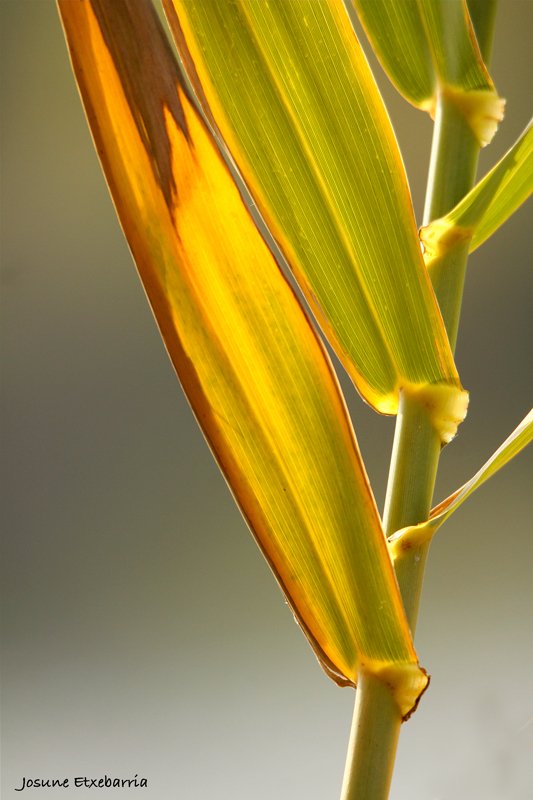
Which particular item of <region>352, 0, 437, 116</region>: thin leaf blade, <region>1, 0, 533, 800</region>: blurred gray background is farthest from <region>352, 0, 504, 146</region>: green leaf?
<region>1, 0, 533, 800</region>: blurred gray background

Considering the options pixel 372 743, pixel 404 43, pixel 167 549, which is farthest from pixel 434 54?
pixel 167 549

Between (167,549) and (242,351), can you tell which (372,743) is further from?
(167,549)

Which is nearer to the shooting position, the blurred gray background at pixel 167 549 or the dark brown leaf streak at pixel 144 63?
the dark brown leaf streak at pixel 144 63

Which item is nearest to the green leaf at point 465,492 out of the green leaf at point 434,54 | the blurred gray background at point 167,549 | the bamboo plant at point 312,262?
the bamboo plant at point 312,262

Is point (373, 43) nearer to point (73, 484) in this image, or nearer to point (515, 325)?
point (515, 325)

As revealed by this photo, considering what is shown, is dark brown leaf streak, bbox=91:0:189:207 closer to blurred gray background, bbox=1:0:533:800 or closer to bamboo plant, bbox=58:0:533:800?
bamboo plant, bbox=58:0:533:800

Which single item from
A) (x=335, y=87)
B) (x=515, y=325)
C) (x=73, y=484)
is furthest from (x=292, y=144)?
(x=73, y=484)

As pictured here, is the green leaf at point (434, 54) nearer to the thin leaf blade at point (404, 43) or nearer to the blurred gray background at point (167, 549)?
the thin leaf blade at point (404, 43)
